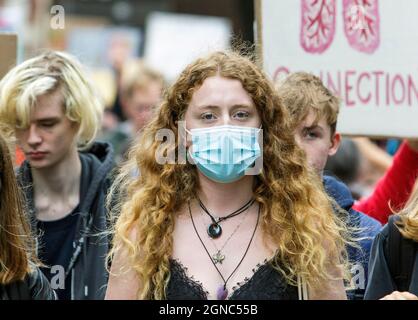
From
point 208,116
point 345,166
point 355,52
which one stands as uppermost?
point 355,52

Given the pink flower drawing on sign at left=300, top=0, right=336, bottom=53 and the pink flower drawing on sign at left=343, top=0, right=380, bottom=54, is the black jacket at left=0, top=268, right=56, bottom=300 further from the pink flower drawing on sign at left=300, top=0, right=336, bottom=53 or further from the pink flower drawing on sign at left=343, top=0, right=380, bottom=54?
the pink flower drawing on sign at left=343, top=0, right=380, bottom=54

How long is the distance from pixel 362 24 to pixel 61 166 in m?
1.52

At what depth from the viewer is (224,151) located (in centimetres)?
437

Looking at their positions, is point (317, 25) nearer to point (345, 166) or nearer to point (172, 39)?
point (345, 166)

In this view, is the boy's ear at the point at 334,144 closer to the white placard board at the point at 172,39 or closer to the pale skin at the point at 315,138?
the pale skin at the point at 315,138

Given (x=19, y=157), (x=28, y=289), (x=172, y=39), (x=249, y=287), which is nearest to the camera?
(x=28, y=289)

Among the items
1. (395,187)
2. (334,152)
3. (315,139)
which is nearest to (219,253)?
(315,139)

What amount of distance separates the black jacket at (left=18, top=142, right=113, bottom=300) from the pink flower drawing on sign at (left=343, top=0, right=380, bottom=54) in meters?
1.26

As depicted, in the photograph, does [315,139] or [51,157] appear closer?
[315,139]

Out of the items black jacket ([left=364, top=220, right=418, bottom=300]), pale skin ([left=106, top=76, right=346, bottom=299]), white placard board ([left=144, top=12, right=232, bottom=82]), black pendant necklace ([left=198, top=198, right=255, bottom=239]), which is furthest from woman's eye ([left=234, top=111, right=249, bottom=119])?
white placard board ([left=144, top=12, right=232, bottom=82])

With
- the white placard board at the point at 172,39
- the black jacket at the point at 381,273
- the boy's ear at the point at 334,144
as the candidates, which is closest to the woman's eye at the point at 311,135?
the boy's ear at the point at 334,144

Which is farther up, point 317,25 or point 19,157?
point 317,25
